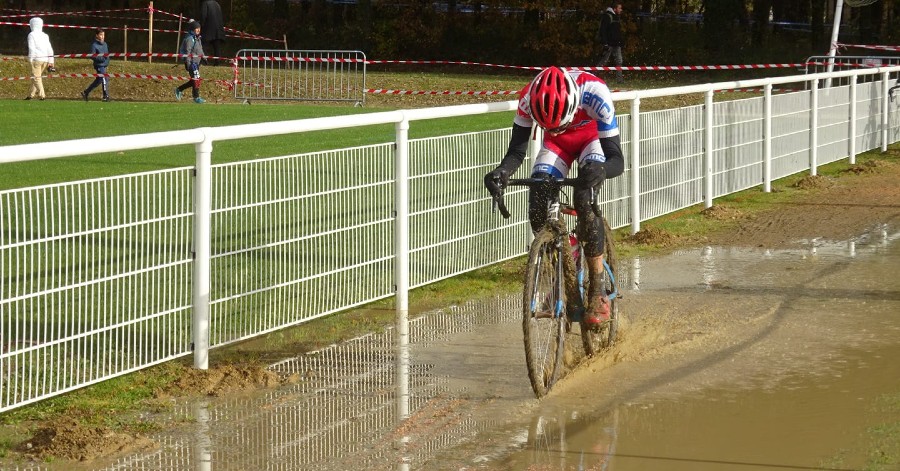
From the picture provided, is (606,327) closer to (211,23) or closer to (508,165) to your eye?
(508,165)

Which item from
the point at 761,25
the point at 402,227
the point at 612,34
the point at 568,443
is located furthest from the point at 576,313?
the point at 761,25

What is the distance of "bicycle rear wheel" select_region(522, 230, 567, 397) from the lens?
6930 millimetres

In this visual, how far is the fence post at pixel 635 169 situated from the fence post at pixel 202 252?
5782 mm

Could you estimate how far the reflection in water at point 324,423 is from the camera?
5.96 m

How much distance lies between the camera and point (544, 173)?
748 centimetres

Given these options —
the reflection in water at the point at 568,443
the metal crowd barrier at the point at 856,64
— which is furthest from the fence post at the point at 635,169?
the metal crowd barrier at the point at 856,64

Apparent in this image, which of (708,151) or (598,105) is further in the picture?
(708,151)

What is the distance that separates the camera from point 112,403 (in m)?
6.84

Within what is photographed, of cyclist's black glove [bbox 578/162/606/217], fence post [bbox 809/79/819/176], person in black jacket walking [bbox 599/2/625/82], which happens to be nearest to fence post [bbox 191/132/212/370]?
cyclist's black glove [bbox 578/162/606/217]

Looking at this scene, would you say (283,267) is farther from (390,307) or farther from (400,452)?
(400,452)

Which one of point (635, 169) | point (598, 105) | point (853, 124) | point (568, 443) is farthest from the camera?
point (853, 124)

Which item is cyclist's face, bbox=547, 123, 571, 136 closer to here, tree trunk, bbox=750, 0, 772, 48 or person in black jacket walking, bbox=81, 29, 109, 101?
person in black jacket walking, bbox=81, 29, 109, 101

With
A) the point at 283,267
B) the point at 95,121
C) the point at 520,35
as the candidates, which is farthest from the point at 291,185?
the point at 520,35

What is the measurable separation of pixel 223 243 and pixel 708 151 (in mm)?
7720
